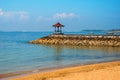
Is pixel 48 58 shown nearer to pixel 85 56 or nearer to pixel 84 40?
pixel 85 56

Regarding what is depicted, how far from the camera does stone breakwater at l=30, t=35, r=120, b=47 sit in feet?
150

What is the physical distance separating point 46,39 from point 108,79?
134 ft

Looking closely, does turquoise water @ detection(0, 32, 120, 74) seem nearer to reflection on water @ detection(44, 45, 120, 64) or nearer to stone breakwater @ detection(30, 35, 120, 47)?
reflection on water @ detection(44, 45, 120, 64)

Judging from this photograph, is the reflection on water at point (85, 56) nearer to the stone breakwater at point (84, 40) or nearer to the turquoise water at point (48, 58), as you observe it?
the turquoise water at point (48, 58)

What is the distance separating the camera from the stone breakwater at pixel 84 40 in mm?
45656

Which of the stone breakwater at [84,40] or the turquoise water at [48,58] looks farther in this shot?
the stone breakwater at [84,40]

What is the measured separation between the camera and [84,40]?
48.8 m

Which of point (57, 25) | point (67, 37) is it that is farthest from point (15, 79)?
point (57, 25)

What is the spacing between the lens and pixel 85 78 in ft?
46.6

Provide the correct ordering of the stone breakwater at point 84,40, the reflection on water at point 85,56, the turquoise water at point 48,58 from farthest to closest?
the stone breakwater at point 84,40 < the reflection on water at point 85,56 < the turquoise water at point 48,58

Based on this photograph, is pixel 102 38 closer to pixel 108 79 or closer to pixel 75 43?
pixel 75 43

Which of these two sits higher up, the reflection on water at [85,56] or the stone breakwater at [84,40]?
the stone breakwater at [84,40]

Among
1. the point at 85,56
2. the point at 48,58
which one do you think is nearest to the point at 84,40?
the point at 85,56

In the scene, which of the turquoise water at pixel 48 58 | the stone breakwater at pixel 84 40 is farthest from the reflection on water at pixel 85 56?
the stone breakwater at pixel 84 40
